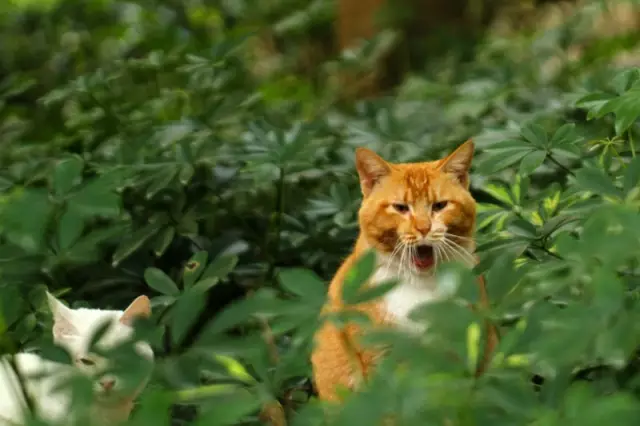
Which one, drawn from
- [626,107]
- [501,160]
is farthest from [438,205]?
[626,107]

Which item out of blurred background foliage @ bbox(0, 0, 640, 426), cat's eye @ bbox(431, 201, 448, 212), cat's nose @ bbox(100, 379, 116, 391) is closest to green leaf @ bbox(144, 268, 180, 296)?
blurred background foliage @ bbox(0, 0, 640, 426)

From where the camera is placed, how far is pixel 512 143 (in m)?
1.35

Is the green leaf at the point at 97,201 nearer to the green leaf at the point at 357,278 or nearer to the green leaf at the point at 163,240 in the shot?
the green leaf at the point at 357,278

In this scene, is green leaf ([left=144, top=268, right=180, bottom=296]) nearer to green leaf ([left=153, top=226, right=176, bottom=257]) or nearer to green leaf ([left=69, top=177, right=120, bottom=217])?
green leaf ([left=69, top=177, right=120, bottom=217])

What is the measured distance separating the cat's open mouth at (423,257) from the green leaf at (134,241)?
62 centimetres

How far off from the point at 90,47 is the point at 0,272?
2.27 metres

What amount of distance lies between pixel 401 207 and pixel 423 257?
0.09 metres

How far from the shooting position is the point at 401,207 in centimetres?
147

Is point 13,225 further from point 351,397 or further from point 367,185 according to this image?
point 367,185

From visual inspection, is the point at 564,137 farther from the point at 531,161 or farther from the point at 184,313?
the point at 184,313

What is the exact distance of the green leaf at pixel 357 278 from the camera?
0.84m

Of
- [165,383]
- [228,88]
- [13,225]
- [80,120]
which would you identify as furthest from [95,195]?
[228,88]

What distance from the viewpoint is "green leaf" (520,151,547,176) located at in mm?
1284

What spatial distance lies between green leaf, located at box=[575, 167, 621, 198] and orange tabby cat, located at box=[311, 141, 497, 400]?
34cm
